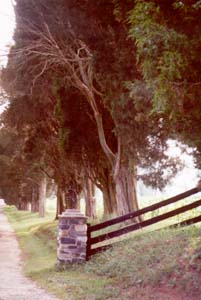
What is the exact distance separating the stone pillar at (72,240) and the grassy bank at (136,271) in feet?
0.97

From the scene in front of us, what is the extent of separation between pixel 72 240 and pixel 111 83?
4.49 metres

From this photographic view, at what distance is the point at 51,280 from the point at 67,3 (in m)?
7.40

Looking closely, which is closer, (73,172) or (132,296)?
(132,296)

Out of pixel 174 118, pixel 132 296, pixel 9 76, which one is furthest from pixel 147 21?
pixel 9 76

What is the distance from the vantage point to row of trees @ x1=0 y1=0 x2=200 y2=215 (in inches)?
367

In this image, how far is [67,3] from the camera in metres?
14.3

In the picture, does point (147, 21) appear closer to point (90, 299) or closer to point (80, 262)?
point (90, 299)

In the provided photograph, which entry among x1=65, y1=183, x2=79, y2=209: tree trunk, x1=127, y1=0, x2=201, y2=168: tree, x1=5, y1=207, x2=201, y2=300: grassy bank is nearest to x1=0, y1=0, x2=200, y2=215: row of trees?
x1=127, y1=0, x2=201, y2=168: tree

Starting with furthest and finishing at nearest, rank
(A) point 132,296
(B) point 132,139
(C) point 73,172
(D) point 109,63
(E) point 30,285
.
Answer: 1. (C) point 73,172
2. (B) point 132,139
3. (D) point 109,63
4. (E) point 30,285
5. (A) point 132,296

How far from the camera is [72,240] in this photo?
12539mm

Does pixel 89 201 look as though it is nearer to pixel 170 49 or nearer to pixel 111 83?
pixel 111 83

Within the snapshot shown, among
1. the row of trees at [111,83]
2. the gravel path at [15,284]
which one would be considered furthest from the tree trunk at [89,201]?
the gravel path at [15,284]

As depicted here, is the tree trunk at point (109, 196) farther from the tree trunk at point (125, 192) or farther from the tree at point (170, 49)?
the tree at point (170, 49)

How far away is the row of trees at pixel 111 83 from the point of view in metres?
9.32
